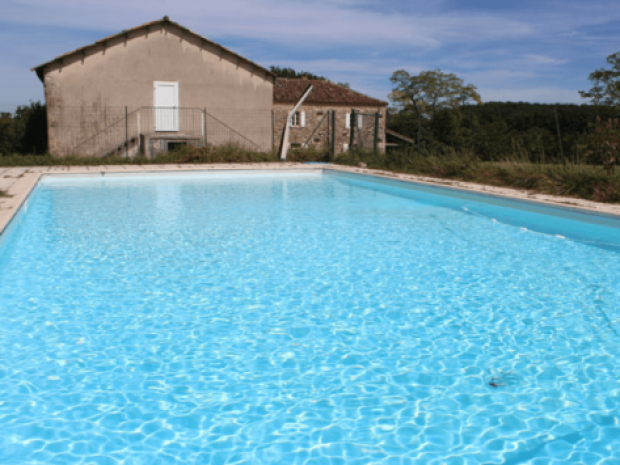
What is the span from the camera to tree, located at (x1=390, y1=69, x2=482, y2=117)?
60406 millimetres

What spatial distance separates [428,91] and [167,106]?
44.8m

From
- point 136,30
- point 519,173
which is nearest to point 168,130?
point 136,30

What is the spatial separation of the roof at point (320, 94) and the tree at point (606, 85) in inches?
583

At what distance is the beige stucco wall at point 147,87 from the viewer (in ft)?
64.2

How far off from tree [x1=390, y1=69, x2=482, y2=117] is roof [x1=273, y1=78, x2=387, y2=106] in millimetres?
26175

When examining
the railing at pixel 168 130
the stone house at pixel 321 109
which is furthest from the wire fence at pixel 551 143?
the stone house at pixel 321 109

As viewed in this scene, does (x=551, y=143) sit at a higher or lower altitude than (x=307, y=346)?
→ higher

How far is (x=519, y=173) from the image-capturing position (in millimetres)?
10750

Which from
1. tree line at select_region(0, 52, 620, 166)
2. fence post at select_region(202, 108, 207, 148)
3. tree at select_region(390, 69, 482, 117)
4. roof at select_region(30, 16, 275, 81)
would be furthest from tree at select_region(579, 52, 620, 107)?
fence post at select_region(202, 108, 207, 148)

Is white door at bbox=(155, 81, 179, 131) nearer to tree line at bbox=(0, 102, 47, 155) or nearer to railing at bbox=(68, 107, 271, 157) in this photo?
railing at bbox=(68, 107, 271, 157)

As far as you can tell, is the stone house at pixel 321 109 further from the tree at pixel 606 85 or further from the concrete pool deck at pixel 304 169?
the concrete pool deck at pixel 304 169

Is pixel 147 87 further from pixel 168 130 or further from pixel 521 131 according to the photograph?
pixel 521 131

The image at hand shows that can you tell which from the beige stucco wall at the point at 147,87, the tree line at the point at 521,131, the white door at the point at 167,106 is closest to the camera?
the tree line at the point at 521,131

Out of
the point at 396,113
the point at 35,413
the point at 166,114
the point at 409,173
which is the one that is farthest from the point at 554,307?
the point at 396,113
